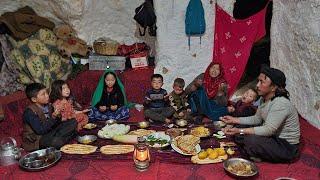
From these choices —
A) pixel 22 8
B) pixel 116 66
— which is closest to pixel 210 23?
pixel 116 66

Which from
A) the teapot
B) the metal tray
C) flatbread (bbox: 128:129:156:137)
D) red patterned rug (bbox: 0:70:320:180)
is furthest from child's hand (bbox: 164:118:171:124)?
the teapot

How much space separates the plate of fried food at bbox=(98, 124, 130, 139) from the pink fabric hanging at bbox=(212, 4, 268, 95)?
7.07 feet

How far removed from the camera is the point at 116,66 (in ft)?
22.2

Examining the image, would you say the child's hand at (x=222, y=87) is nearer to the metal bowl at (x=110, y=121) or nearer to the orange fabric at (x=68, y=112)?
the metal bowl at (x=110, y=121)

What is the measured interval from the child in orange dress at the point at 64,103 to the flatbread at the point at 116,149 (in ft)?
2.72

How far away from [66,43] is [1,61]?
3.81ft

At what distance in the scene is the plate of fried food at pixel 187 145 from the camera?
450 centimetres

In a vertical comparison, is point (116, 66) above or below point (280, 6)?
below

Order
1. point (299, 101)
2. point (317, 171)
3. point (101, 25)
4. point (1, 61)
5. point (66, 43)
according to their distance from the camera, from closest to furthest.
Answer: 1. point (317, 171)
2. point (299, 101)
3. point (1, 61)
4. point (66, 43)
5. point (101, 25)

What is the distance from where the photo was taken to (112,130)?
509 cm

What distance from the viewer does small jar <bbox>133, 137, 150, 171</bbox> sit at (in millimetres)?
4121

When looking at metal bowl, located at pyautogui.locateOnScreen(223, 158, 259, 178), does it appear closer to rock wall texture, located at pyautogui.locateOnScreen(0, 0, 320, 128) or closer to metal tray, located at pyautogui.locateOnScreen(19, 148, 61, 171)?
rock wall texture, located at pyautogui.locateOnScreen(0, 0, 320, 128)

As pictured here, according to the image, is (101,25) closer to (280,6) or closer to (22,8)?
(22,8)

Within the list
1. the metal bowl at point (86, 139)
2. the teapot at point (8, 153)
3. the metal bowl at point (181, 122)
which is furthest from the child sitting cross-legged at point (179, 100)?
the teapot at point (8, 153)
